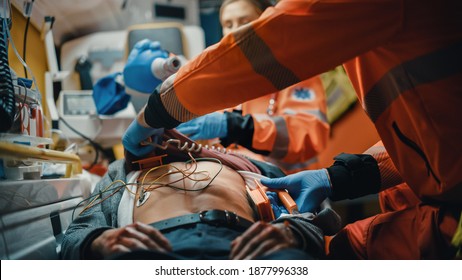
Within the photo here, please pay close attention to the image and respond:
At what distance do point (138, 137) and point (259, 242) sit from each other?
0.58 metres

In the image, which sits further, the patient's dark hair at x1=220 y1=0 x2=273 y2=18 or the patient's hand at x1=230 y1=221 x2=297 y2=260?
the patient's dark hair at x1=220 y1=0 x2=273 y2=18

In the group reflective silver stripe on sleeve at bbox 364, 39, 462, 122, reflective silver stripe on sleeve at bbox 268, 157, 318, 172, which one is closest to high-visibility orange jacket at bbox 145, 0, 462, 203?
reflective silver stripe on sleeve at bbox 364, 39, 462, 122

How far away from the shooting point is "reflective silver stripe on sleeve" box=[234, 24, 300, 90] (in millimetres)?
948

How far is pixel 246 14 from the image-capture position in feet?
6.79

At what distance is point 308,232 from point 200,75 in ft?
1.51

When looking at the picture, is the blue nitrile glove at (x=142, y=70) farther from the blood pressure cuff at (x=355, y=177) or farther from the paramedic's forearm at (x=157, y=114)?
the blood pressure cuff at (x=355, y=177)

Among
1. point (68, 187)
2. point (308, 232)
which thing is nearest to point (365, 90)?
point (308, 232)

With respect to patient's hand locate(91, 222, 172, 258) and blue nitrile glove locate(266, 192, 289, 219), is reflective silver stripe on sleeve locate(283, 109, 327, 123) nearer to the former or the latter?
blue nitrile glove locate(266, 192, 289, 219)

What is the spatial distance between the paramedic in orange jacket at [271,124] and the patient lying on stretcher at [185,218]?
1.17ft

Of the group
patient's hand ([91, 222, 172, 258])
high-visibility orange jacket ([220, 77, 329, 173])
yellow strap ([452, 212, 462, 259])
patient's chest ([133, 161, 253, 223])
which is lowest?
yellow strap ([452, 212, 462, 259])

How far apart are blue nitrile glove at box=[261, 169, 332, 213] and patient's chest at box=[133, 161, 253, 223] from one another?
0.12 meters

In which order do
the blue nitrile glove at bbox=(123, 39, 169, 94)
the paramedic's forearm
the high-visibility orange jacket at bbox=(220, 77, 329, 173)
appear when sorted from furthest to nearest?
1. the high-visibility orange jacket at bbox=(220, 77, 329, 173)
2. the blue nitrile glove at bbox=(123, 39, 169, 94)
3. the paramedic's forearm

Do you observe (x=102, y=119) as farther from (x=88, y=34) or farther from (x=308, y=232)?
(x=308, y=232)

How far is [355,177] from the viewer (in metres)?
1.32
